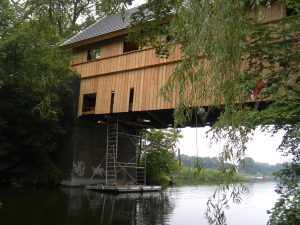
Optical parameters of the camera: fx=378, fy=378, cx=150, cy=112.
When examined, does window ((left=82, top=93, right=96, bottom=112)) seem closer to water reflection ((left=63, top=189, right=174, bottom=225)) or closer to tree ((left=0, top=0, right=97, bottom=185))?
tree ((left=0, top=0, right=97, bottom=185))

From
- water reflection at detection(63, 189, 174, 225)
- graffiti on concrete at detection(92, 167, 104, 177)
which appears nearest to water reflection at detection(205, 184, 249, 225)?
water reflection at detection(63, 189, 174, 225)

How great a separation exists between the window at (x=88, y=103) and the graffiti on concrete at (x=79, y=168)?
2.87m

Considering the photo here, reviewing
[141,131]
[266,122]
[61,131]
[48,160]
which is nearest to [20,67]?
[61,131]

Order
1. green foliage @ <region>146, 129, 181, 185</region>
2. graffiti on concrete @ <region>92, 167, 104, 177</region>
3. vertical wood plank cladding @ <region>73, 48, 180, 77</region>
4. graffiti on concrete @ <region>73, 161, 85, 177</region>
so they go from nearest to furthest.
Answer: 1. vertical wood plank cladding @ <region>73, 48, 180, 77</region>
2. graffiti on concrete @ <region>73, 161, 85, 177</region>
3. graffiti on concrete @ <region>92, 167, 104, 177</region>
4. green foliage @ <region>146, 129, 181, 185</region>

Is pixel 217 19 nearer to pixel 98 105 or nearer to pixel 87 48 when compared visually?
pixel 98 105

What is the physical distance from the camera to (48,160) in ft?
64.4

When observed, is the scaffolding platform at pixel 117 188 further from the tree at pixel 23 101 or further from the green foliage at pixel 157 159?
the green foliage at pixel 157 159

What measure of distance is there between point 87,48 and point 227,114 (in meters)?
17.9

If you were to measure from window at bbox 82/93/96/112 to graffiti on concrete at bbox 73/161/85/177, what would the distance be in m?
2.87

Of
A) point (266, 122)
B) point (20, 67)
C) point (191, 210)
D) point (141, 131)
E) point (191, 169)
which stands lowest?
point (191, 210)

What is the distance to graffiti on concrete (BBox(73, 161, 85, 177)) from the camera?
19.7 meters

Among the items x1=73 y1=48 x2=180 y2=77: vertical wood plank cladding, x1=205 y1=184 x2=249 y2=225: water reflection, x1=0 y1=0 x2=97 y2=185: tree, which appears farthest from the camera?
x1=0 y1=0 x2=97 y2=185: tree

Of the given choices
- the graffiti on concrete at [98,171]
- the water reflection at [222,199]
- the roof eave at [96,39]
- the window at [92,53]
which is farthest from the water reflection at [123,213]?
the window at [92,53]

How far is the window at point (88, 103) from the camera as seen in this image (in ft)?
67.0
